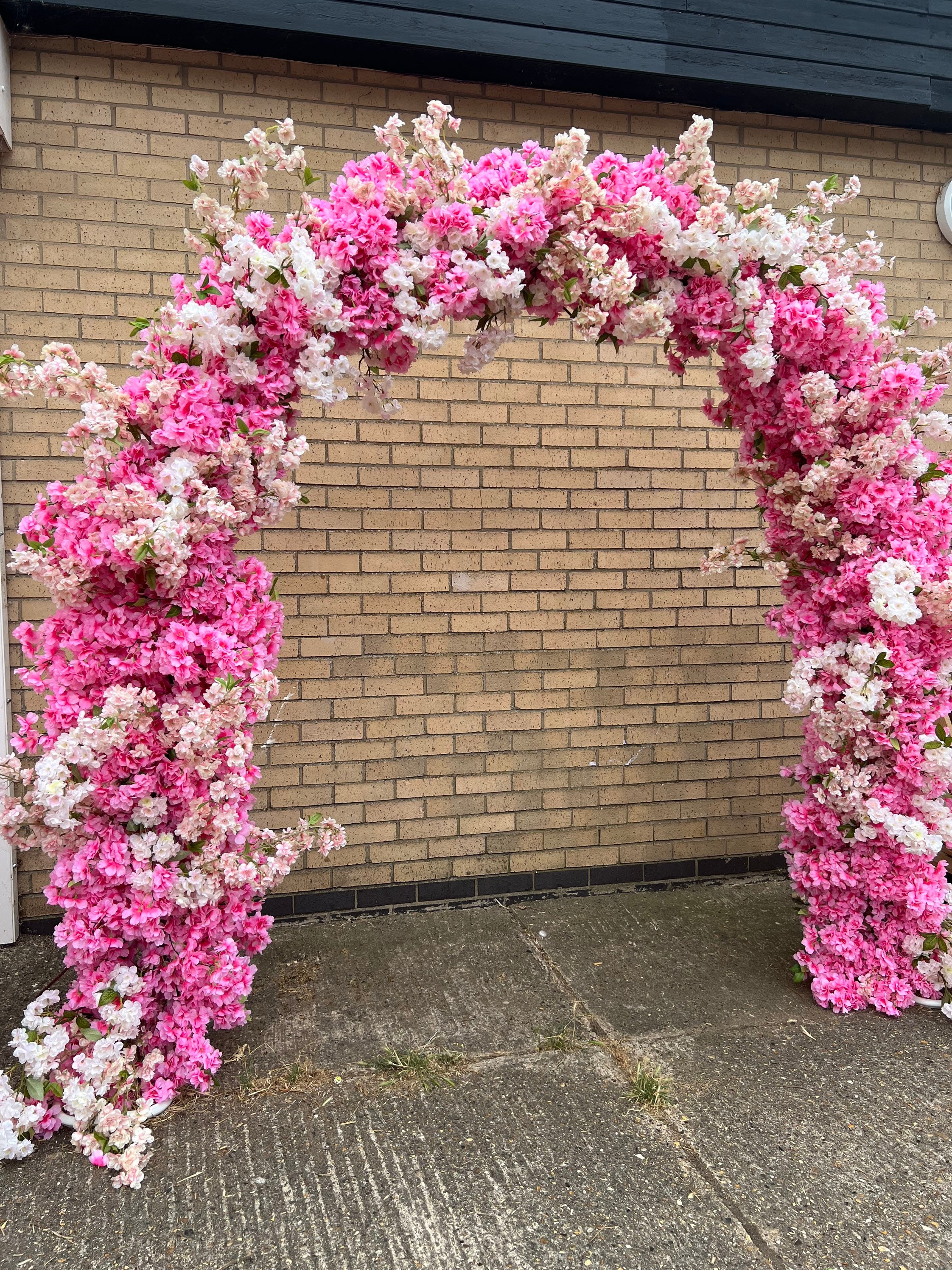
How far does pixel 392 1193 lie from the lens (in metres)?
2.07

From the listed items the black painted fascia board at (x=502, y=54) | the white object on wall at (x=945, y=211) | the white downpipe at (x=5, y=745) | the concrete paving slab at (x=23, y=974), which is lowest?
the concrete paving slab at (x=23, y=974)

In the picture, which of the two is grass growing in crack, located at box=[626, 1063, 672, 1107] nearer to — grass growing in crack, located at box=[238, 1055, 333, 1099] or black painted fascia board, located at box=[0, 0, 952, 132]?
grass growing in crack, located at box=[238, 1055, 333, 1099]

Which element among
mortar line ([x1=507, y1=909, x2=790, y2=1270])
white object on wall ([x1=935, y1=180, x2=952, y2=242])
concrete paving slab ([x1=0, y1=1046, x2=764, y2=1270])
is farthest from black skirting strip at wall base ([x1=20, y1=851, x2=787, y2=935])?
white object on wall ([x1=935, y1=180, x2=952, y2=242])

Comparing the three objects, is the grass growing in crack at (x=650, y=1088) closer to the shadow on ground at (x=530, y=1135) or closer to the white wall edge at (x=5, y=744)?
the shadow on ground at (x=530, y=1135)

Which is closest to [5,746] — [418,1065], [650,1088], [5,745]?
[5,745]

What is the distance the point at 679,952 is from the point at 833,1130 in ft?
3.44

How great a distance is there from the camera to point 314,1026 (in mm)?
2783

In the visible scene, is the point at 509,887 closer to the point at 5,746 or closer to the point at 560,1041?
the point at 560,1041

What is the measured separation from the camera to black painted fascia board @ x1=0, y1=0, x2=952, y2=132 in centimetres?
307

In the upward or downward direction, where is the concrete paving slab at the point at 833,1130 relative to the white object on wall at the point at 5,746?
downward

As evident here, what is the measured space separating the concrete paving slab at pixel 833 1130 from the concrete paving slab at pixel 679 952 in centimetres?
14

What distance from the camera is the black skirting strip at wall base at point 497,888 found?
3.56 metres

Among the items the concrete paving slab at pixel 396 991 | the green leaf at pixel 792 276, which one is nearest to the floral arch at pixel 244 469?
the green leaf at pixel 792 276

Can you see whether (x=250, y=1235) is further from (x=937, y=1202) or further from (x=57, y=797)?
(x=937, y=1202)
